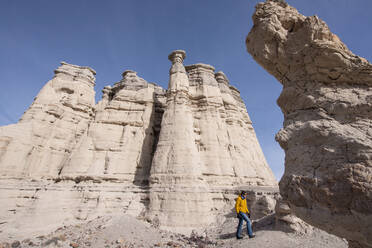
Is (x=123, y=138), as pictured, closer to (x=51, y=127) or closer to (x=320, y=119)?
(x=51, y=127)

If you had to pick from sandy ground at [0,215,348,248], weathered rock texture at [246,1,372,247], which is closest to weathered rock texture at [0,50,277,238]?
sandy ground at [0,215,348,248]

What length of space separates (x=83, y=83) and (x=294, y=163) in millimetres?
18688

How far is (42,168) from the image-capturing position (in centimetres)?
1338

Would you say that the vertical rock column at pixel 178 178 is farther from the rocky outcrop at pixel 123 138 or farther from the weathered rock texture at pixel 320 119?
the weathered rock texture at pixel 320 119

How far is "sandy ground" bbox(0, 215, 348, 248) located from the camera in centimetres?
599

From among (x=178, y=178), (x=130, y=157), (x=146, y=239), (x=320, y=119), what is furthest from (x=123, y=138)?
(x=320, y=119)

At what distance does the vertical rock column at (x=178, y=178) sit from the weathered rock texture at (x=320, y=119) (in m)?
8.04

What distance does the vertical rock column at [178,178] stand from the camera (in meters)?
10.1

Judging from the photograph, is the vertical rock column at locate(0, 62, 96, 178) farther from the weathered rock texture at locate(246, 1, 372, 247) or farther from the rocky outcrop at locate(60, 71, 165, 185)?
the weathered rock texture at locate(246, 1, 372, 247)

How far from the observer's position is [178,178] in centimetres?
1114

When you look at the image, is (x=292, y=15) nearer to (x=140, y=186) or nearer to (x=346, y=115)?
(x=346, y=115)

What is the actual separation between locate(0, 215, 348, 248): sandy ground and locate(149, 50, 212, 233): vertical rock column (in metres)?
1.20

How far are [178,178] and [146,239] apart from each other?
13.2ft

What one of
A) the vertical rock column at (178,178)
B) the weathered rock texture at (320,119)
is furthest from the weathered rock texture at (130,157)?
the weathered rock texture at (320,119)
